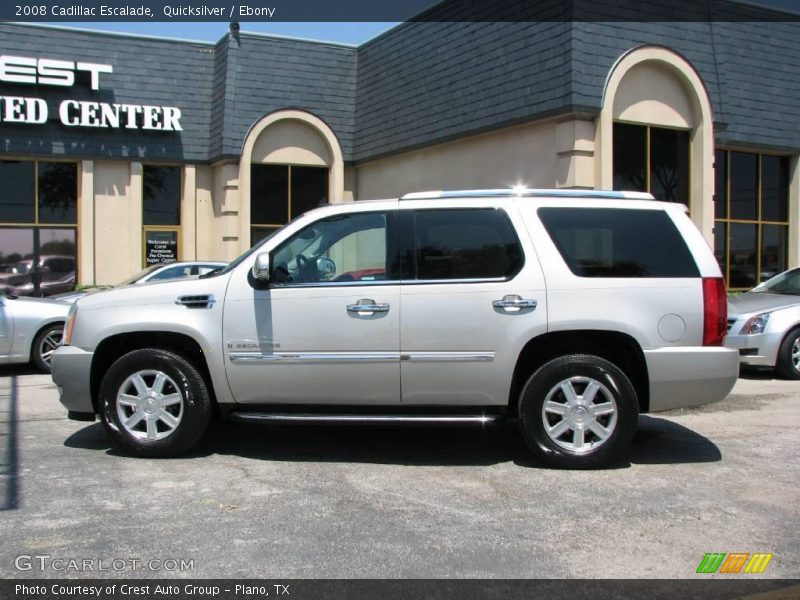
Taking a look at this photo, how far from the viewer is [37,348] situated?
1035cm

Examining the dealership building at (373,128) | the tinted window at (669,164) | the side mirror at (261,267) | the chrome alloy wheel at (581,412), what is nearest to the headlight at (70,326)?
the side mirror at (261,267)

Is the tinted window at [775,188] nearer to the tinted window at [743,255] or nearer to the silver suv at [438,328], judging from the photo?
the tinted window at [743,255]

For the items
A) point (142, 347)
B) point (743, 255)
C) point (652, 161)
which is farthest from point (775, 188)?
point (142, 347)

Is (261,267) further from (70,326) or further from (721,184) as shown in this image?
(721,184)

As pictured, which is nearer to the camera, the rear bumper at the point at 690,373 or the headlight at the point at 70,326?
the rear bumper at the point at 690,373

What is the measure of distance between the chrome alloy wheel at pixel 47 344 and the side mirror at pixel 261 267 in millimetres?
6006

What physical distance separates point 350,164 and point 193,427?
14.0 metres

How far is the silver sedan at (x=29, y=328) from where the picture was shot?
10.2 m

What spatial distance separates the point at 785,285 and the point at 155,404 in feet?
30.9

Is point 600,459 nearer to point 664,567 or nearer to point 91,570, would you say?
point 664,567

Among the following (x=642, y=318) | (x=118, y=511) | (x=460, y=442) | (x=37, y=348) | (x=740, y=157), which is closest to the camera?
(x=118, y=511)

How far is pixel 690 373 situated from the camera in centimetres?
554

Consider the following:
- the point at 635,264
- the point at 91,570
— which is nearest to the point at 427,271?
the point at 635,264

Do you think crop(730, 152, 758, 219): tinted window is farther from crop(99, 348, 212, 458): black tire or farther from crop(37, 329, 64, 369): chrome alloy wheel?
crop(99, 348, 212, 458): black tire
